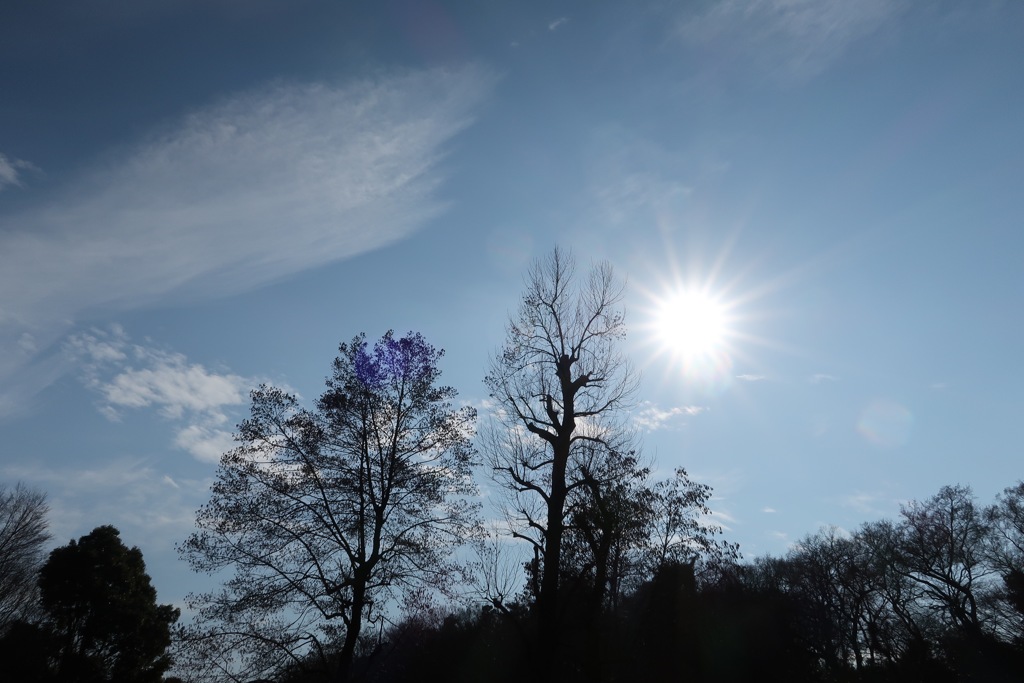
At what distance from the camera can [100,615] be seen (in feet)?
103

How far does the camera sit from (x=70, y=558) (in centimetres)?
3189

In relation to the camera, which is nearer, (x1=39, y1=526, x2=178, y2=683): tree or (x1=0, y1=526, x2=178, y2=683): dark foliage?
(x1=0, y1=526, x2=178, y2=683): dark foliage

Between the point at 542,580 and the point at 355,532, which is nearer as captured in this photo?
the point at 542,580

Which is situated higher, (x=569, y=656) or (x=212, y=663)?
(x=569, y=656)

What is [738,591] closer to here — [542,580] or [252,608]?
[542,580]

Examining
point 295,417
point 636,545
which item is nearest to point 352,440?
point 295,417

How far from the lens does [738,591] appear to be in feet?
80.5

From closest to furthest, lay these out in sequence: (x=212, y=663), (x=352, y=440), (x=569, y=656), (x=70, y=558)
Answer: (x=212, y=663) → (x=352, y=440) → (x=569, y=656) → (x=70, y=558)

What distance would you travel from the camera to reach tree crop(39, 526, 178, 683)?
30344 millimetres

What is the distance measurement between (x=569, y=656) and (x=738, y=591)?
29.9ft

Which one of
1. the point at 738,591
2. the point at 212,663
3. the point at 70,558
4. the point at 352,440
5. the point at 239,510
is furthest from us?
the point at 70,558

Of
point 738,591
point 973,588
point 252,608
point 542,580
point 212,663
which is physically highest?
point 973,588

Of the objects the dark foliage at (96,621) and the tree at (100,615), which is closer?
the dark foliage at (96,621)

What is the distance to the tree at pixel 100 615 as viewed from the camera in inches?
1195
